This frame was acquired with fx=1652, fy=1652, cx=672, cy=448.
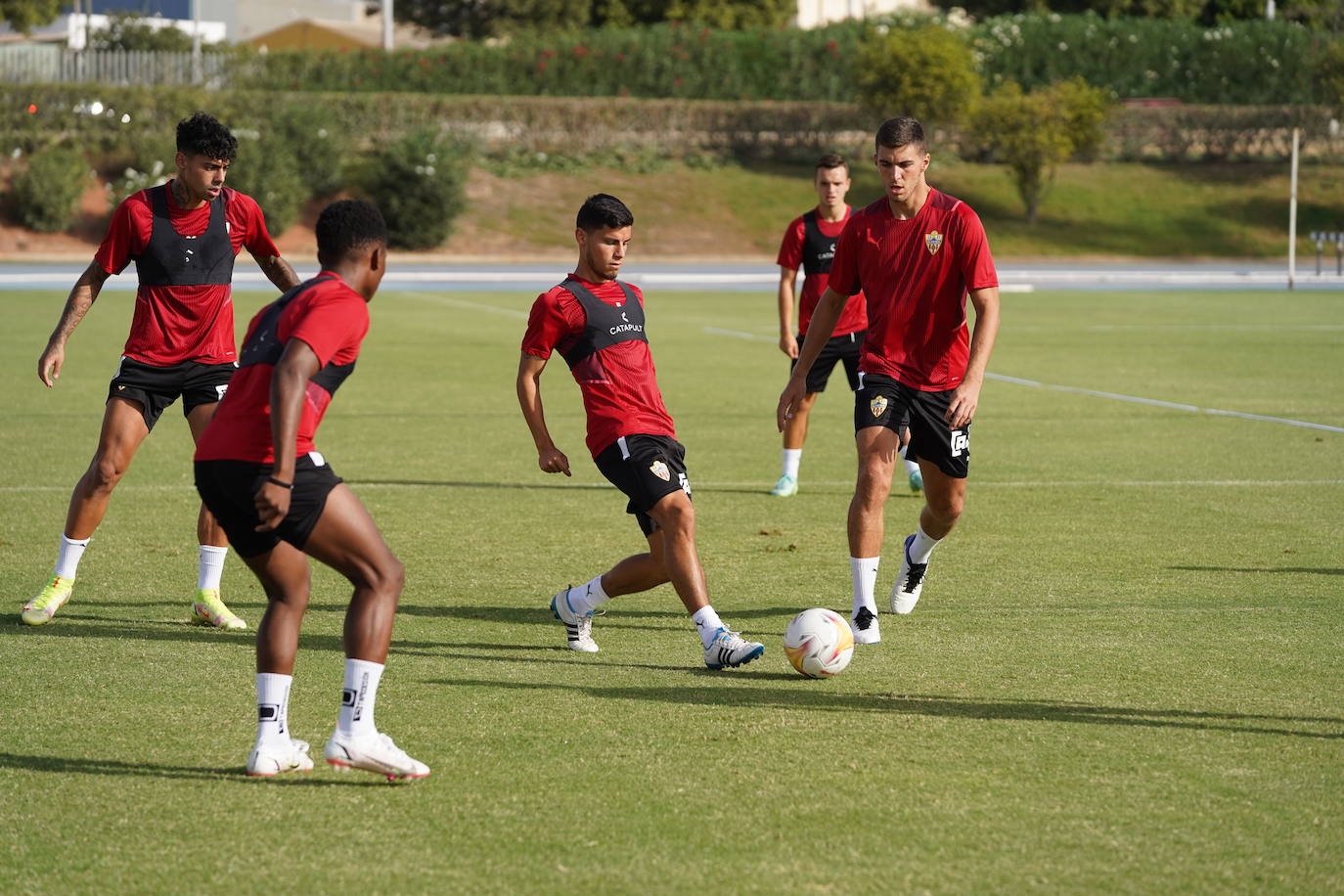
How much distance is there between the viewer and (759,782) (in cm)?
521

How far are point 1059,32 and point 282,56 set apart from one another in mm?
30129

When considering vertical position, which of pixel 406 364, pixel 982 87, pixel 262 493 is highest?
pixel 982 87

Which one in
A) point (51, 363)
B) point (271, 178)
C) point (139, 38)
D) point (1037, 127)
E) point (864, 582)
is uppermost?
point (139, 38)

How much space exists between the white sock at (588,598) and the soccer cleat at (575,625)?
0.03m

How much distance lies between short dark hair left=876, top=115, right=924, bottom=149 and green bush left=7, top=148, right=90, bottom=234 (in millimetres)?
44466

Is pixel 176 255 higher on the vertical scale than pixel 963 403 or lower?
higher

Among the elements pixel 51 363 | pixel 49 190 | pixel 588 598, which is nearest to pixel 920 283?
pixel 588 598

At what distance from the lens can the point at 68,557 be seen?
304 inches

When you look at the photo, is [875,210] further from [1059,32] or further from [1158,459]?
[1059,32]

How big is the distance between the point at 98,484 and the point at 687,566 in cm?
292

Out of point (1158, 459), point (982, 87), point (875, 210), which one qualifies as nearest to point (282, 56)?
point (982, 87)

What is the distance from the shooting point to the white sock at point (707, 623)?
6.68 m

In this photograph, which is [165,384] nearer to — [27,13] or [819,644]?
[819,644]

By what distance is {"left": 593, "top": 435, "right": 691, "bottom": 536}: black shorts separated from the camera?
22.2 ft
